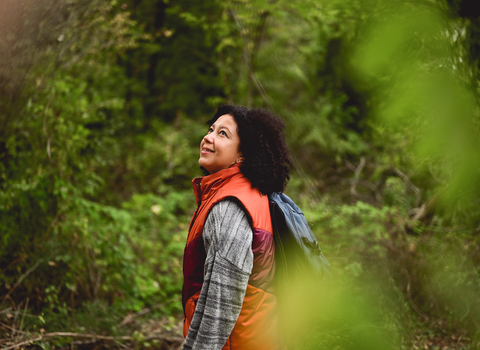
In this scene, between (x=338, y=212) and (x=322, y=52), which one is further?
(x=322, y=52)

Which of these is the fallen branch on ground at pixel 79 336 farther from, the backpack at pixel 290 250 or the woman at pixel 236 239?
the backpack at pixel 290 250

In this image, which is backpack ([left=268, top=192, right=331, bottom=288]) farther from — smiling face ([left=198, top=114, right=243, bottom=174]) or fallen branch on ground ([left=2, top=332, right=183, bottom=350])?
fallen branch on ground ([left=2, top=332, right=183, bottom=350])

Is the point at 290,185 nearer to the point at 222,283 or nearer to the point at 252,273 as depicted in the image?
the point at 252,273

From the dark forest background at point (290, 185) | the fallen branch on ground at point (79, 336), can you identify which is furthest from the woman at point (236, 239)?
the fallen branch on ground at point (79, 336)

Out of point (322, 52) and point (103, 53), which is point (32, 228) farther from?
point (322, 52)

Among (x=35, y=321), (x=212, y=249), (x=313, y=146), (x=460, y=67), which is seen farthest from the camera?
(x=313, y=146)

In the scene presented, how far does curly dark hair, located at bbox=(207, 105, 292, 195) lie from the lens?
1604 mm

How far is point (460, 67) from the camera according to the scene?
118cm

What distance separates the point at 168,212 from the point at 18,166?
10.5 ft

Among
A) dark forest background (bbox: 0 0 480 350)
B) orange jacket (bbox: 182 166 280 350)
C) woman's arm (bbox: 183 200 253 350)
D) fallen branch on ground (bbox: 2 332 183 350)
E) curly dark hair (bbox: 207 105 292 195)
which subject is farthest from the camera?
fallen branch on ground (bbox: 2 332 183 350)

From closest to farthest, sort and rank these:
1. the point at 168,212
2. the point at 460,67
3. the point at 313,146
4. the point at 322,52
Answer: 1. the point at 460,67
2. the point at 168,212
3. the point at 313,146
4. the point at 322,52

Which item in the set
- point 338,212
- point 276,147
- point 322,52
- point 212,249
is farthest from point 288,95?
point 212,249

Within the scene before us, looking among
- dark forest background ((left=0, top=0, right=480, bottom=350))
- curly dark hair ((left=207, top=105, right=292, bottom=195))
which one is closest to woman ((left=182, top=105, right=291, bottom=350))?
curly dark hair ((left=207, top=105, right=292, bottom=195))

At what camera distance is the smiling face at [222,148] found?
1.69 m
